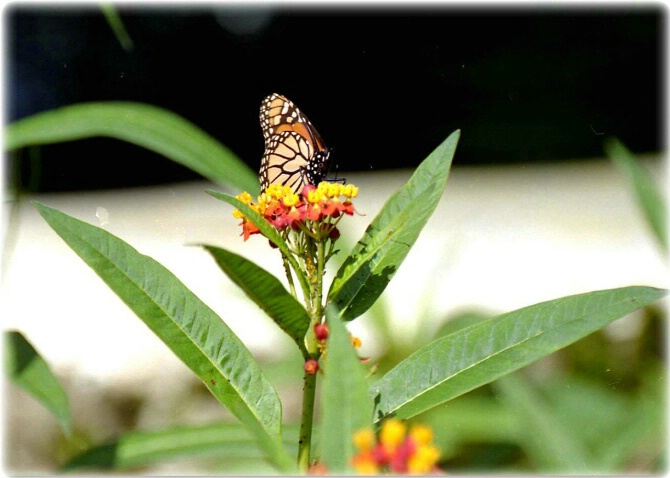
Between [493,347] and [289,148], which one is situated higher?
[289,148]

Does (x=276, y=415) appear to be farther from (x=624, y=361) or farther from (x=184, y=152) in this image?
(x=624, y=361)

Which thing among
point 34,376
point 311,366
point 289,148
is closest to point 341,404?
point 311,366

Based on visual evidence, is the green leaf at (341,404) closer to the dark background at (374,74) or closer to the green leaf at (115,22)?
the green leaf at (115,22)

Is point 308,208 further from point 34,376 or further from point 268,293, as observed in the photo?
point 34,376

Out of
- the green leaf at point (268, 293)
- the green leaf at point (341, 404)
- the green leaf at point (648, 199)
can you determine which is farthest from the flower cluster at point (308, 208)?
the green leaf at point (648, 199)

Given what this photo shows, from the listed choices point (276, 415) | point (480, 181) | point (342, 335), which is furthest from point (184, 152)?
point (480, 181)
